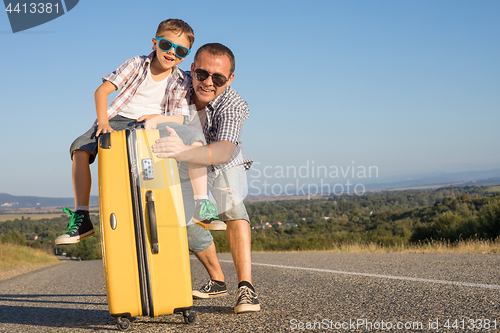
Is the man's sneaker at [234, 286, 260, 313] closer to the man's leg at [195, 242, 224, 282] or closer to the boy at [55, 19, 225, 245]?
the boy at [55, 19, 225, 245]

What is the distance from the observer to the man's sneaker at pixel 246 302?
9.35 feet

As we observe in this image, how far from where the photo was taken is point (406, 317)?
8.14 ft

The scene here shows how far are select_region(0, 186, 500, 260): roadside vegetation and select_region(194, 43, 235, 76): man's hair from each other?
167 cm

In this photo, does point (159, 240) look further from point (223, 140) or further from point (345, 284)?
point (345, 284)

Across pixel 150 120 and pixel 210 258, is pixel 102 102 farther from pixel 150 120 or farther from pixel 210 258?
pixel 210 258

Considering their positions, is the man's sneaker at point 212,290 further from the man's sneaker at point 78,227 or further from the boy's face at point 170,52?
the boy's face at point 170,52

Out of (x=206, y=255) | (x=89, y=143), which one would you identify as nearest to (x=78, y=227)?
(x=89, y=143)

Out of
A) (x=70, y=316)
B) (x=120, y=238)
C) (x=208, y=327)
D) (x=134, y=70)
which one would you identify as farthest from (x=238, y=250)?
(x=134, y=70)

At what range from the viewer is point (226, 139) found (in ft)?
10.0

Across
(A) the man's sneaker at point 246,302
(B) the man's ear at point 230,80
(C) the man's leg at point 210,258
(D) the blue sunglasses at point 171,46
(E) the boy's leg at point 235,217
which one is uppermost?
(D) the blue sunglasses at point 171,46

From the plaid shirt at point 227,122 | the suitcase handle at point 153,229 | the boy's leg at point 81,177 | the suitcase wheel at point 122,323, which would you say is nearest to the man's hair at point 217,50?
the plaid shirt at point 227,122

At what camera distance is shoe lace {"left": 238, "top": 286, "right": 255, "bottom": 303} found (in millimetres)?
2896

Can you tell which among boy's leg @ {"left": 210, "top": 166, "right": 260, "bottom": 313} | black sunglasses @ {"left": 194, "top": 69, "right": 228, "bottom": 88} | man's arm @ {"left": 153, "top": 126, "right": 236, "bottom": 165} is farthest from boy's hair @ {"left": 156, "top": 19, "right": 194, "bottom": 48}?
boy's leg @ {"left": 210, "top": 166, "right": 260, "bottom": 313}

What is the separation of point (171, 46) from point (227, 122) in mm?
971
